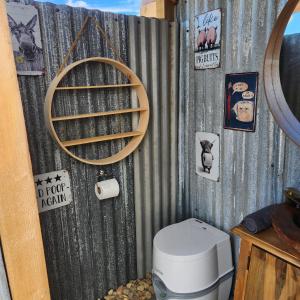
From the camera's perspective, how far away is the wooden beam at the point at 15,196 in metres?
0.89

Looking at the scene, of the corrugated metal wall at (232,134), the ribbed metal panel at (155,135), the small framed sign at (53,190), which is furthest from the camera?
the ribbed metal panel at (155,135)

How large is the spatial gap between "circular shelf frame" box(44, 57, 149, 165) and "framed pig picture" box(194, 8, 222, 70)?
46 centimetres

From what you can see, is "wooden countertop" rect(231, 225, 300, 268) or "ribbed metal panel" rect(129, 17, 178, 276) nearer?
"wooden countertop" rect(231, 225, 300, 268)

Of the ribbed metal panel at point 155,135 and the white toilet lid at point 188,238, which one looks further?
the ribbed metal panel at point 155,135

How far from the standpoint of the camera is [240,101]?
67.3 inches

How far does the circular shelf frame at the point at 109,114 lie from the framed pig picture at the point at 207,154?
42 centimetres

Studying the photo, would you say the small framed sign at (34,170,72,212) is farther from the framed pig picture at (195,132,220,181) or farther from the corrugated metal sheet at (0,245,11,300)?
the framed pig picture at (195,132,220,181)

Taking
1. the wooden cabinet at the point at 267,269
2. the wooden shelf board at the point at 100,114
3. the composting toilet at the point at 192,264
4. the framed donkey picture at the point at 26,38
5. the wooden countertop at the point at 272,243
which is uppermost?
the framed donkey picture at the point at 26,38

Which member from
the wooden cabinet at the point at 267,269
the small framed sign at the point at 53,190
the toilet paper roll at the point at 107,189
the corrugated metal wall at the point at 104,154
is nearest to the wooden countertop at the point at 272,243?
the wooden cabinet at the point at 267,269

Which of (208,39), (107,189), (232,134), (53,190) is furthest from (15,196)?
(208,39)

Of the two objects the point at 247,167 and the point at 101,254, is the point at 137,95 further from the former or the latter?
the point at 101,254

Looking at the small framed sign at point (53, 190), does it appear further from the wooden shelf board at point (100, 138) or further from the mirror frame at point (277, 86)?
the mirror frame at point (277, 86)

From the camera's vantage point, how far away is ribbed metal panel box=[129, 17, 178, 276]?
75.4 inches

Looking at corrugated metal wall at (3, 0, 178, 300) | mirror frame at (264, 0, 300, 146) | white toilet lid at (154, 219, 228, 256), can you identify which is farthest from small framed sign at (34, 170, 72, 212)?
mirror frame at (264, 0, 300, 146)
